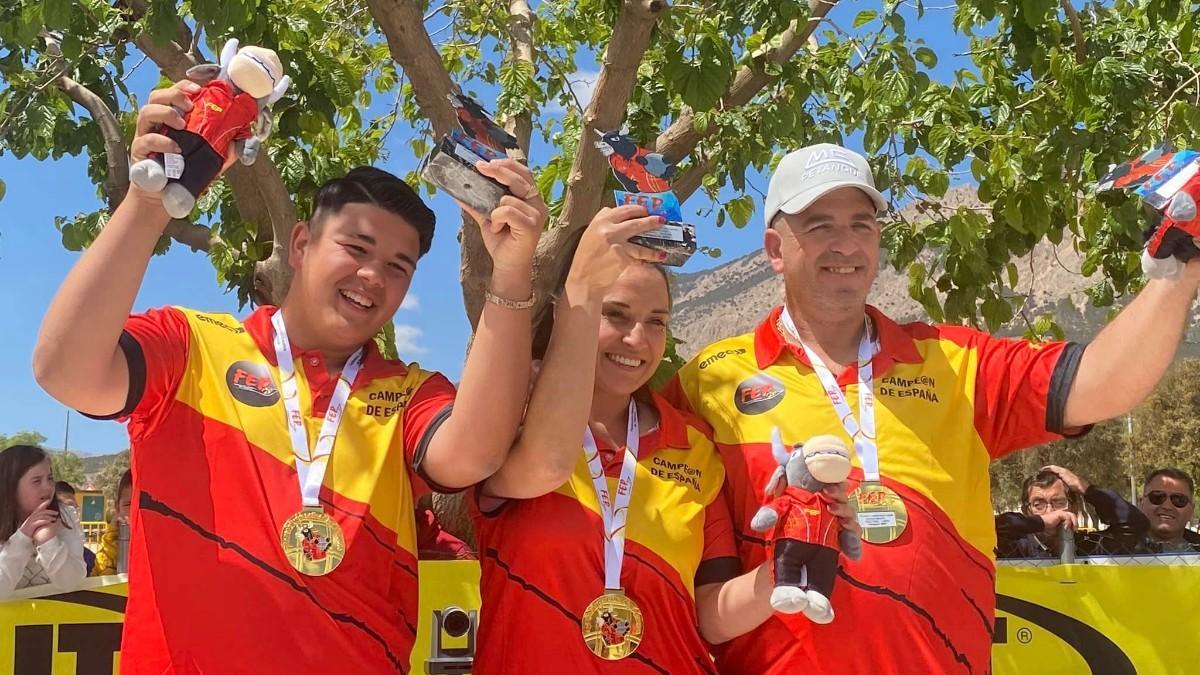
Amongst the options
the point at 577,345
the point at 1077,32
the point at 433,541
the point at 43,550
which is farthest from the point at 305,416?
the point at 1077,32

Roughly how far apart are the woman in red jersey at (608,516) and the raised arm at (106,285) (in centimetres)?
88

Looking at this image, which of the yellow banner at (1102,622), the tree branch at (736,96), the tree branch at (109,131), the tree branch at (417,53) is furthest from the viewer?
the tree branch at (736,96)

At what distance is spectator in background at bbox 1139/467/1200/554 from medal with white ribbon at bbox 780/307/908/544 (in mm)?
4570

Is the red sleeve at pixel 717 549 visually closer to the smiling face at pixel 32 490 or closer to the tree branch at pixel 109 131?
the smiling face at pixel 32 490

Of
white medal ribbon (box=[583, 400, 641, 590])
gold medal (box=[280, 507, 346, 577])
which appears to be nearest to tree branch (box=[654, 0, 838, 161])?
white medal ribbon (box=[583, 400, 641, 590])

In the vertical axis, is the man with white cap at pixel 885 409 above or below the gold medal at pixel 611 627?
above

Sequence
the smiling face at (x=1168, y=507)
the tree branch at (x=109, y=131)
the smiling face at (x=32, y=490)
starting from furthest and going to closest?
the smiling face at (x=1168, y=507), the tree branch at (x=109, y=131), the smiling face at (x=32, y=490)

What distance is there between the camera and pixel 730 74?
5.04m

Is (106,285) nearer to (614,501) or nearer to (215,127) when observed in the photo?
(215,127)

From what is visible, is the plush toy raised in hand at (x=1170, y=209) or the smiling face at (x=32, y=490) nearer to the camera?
the plush toy raised in hand at (x=1170, y=209)

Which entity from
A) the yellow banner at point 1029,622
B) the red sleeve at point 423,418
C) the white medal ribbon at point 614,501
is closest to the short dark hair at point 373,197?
the red sleeve at point 423,418

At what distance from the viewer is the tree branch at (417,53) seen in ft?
17.3

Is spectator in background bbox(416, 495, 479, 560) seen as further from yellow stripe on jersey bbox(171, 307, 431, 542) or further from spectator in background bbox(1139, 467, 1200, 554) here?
spectator in background bbox(1139, 467, 1200, 554)

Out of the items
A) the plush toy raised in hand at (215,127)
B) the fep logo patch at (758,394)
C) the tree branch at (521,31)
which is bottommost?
the fep logo patch at (758,394)
